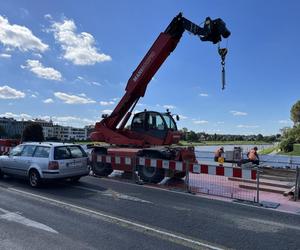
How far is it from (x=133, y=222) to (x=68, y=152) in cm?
541

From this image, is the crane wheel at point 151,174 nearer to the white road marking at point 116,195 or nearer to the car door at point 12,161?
the white road marking at point 116,195

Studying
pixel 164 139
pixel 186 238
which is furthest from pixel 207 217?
pixel 164 139

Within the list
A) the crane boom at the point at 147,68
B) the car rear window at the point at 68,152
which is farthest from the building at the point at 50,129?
the car rear window at the point at 68,152

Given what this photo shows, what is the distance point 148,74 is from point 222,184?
5819 millimetres

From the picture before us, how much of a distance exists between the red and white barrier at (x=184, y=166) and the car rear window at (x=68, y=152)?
7.45 ft

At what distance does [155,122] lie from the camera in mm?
15078

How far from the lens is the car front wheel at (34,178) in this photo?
37.7 feet

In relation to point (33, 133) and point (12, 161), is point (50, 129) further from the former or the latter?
point (12, 161)

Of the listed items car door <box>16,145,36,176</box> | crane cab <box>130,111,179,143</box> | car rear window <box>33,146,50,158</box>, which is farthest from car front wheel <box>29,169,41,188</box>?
crane cab <box>130,111,179,143</box>

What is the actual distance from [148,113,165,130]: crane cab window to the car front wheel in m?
5.45

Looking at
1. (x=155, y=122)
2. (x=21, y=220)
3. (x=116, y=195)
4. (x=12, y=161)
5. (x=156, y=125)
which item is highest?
(x=155, y=122)

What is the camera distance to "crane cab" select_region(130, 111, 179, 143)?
14750 mm

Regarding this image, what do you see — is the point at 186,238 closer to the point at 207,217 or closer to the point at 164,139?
the point at 207,217

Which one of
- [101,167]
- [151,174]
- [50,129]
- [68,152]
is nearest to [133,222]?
[68,152]
